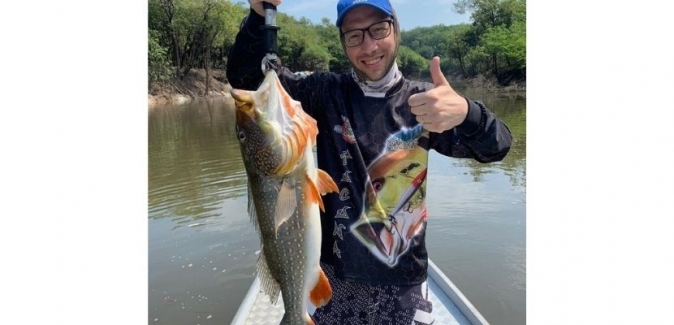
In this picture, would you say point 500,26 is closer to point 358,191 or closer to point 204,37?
point 204,37

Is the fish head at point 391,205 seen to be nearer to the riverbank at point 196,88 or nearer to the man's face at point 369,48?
the man's face at point 369,48

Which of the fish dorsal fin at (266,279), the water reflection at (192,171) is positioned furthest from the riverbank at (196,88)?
the fish dorsal fin at (266,279)

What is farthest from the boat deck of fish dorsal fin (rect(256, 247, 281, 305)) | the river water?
fish dorsal fin (rect(256, 247, 281, 305))

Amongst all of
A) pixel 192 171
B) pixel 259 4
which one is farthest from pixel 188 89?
pixel 259 4

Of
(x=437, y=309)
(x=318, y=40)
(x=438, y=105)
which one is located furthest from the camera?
(x=318, y=40)

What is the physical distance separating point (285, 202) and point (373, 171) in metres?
0.42

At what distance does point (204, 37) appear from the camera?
1567 inches

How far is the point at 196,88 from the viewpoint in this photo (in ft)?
133

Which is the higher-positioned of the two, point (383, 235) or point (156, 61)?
point (156, 61)

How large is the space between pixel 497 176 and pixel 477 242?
3912mm

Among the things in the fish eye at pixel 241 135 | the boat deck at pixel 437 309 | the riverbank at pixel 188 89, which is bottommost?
the boat deck at pixel 437 309

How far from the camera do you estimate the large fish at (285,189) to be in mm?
1844

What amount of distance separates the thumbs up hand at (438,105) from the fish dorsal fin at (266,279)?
0.91m

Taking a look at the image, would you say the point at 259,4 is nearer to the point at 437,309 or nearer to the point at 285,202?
the point at 285,202
